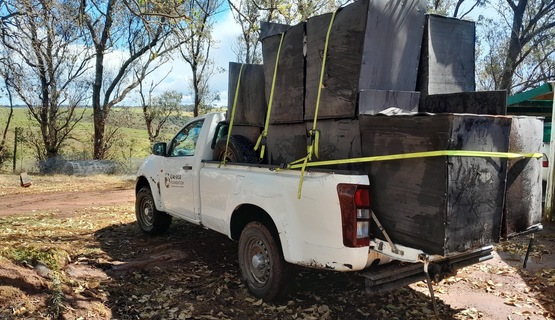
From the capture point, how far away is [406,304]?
4207mm

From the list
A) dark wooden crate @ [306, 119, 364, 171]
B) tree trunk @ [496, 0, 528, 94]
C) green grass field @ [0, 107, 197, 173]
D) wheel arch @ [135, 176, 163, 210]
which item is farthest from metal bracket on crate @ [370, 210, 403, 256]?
tree trunk @ [496, 0, 528, 94]

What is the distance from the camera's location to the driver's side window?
577cm

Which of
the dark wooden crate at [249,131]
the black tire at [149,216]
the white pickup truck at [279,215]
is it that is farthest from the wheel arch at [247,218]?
the black tire at [149,216]

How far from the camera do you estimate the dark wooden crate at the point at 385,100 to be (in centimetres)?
346

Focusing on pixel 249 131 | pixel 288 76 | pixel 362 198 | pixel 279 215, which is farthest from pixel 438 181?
pixel 249 131

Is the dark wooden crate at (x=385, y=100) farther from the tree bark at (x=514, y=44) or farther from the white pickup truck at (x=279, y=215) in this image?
the tree bark at (x=514, y=44)

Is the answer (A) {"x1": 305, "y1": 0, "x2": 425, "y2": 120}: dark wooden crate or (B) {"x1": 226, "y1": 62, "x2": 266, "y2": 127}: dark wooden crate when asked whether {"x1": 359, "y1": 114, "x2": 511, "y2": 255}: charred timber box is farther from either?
(B) {"x1": 226, "y1": 62, "x2": 266, "y2": 127}: dark wooden crate

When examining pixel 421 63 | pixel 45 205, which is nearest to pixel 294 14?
pixel 421 63

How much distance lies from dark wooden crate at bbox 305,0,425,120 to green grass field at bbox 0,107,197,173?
1682cm

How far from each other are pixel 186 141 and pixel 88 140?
1824 cm

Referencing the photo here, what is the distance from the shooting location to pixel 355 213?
3.18m

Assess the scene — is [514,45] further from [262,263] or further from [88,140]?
[88,140]

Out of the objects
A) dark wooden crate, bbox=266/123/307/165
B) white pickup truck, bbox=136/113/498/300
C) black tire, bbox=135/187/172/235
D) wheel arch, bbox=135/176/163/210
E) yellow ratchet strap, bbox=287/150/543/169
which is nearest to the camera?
yellow ratchet strap, bbox=287/150/543/169

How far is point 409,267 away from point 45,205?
374 inches
